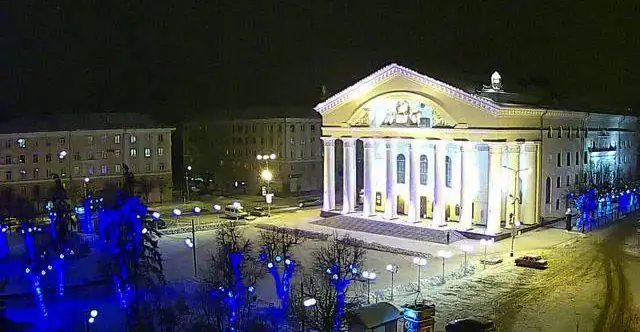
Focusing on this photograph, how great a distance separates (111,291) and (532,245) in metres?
23.0

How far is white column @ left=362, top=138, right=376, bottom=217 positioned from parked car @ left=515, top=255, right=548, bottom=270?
49.6 ft

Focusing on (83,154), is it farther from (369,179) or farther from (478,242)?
(478,242)

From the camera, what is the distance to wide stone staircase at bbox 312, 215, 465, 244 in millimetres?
42531

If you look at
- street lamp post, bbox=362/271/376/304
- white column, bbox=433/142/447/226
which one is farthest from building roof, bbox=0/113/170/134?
street lamp post, bbox=362/271/376/304

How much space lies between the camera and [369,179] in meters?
48.8

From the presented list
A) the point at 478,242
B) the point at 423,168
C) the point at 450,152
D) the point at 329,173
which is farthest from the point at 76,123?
the point at 478,242

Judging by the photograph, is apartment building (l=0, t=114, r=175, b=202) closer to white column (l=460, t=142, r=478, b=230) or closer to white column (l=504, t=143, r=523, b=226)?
white column (l=460, t=142, r=478, b=230)

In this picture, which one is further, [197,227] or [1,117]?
[1,117]

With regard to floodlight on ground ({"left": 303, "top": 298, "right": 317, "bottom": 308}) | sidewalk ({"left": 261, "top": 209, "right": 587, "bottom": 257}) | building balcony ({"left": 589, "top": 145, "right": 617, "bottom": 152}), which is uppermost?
building balcony ({"left": 589, "top": 145, "right": 617, "bottom": 152})

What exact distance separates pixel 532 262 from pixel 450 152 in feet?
44.0

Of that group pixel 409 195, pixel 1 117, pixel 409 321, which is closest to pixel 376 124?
pixel 409 195

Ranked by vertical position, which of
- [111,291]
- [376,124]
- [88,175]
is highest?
[376,124]

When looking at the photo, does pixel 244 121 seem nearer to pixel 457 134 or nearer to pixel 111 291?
pixel 457 134

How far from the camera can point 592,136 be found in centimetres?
5369
